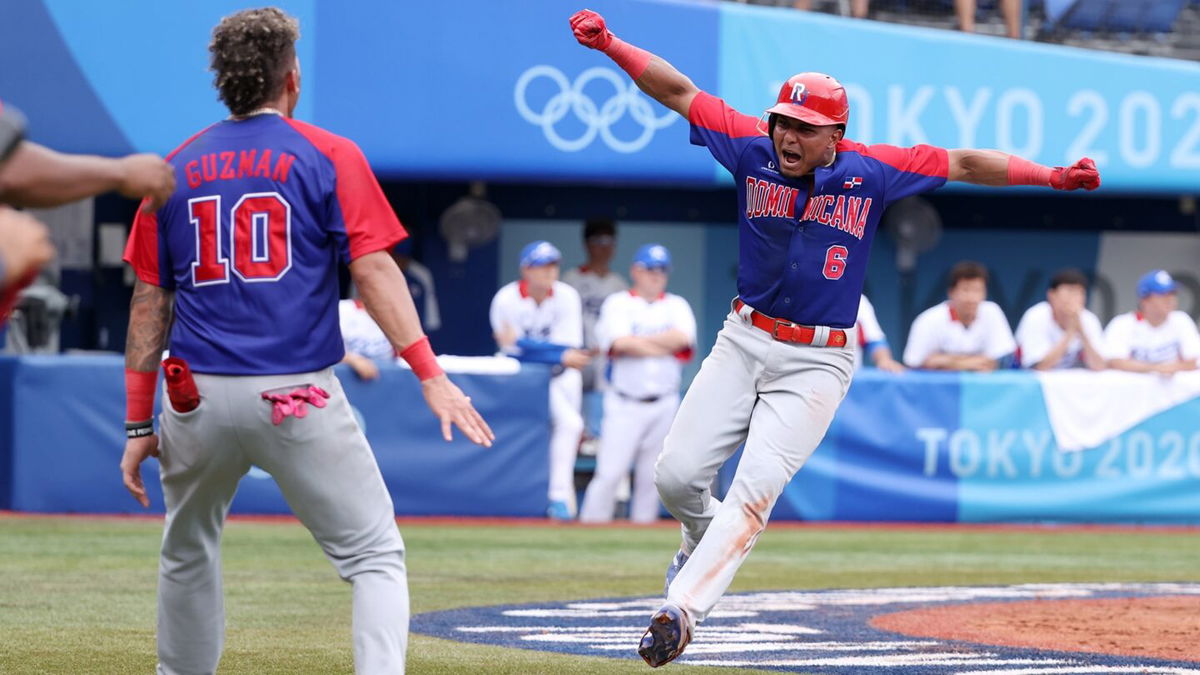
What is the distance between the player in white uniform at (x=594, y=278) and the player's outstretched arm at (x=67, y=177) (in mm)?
10761

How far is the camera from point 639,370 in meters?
13.3

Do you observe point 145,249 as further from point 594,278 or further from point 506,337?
point 594,278

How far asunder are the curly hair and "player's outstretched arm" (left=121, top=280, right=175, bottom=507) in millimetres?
565

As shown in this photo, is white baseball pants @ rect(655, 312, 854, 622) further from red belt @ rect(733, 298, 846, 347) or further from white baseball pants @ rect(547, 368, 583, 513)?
white baseball pants @ rect(547, 368, 583, 513)

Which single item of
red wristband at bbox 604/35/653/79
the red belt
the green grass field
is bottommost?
the green grass field

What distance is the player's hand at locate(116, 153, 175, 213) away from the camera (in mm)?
3914

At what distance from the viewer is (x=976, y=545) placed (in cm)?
1212

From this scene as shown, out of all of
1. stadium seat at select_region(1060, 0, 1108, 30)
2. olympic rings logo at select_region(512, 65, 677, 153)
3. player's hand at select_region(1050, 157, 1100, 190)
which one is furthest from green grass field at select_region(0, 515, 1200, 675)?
stadium seat at select_region(1060, 0, 1108, 30)

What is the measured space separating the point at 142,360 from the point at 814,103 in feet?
8.01

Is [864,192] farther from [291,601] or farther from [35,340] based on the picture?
[35,340]

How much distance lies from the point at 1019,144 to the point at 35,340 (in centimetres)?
801

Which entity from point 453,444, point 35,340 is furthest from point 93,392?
point 453,444

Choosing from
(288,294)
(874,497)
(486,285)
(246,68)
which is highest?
(246,68)

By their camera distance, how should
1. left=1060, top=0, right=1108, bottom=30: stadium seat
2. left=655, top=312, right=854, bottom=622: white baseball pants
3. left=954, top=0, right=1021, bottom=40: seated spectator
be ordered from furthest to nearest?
left=1060, top=0, right=1108, bottom=30: stadium seat → left=954, top=0, right=1021, bottom=40: seated spectator → left=655, top=312, right=854, bottom=622: white baseball pants
